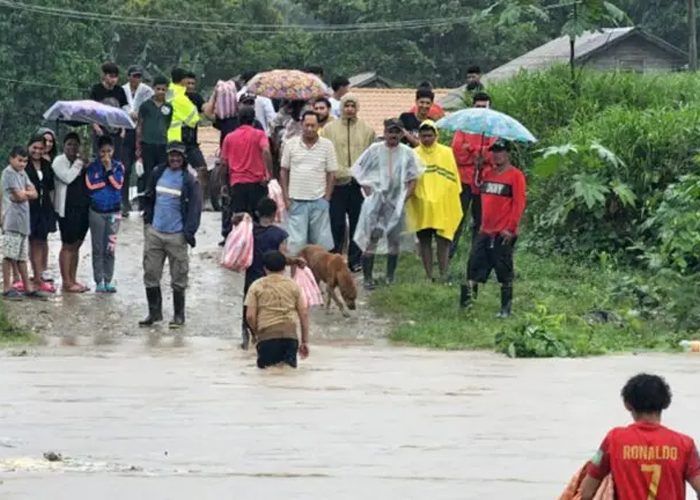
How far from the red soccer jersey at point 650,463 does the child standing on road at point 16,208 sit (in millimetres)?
11626

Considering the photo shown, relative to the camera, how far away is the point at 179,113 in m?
21.5

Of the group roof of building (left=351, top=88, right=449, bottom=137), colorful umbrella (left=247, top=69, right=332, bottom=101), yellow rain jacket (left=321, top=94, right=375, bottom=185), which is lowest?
roof of building (left=351, top=88, right=449, bottom=137)

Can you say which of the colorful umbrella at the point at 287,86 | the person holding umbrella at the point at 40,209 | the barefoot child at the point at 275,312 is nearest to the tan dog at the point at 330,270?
the colorful umbrella at the point at 287,86

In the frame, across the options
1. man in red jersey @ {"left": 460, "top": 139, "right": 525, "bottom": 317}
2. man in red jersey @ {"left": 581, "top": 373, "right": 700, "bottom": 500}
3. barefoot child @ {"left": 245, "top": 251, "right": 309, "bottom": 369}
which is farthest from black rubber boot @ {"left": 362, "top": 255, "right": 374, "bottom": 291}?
man in red jersey @ {"left": 581, "top": 373, "right": 700, "bottom": 500}

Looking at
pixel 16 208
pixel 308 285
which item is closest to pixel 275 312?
pixel 308 285

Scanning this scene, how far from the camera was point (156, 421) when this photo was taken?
11.5 meters

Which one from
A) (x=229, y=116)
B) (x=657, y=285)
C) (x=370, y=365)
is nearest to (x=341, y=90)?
(x=229, y=116)

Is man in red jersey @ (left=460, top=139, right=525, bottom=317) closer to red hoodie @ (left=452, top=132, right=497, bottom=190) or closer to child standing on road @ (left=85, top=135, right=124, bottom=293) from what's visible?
red hoodie @ (left=452, top=132, right=497, bottom=190)

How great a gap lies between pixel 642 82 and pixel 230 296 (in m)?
7.96

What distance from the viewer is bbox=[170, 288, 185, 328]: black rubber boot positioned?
17.8 metres

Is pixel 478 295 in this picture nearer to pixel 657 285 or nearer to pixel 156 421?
pixel 657 285

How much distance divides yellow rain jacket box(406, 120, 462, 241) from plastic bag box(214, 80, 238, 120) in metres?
3.00

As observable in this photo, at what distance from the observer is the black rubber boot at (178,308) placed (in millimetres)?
17812

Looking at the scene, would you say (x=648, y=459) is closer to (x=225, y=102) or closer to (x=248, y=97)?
(x=248, y=97)
